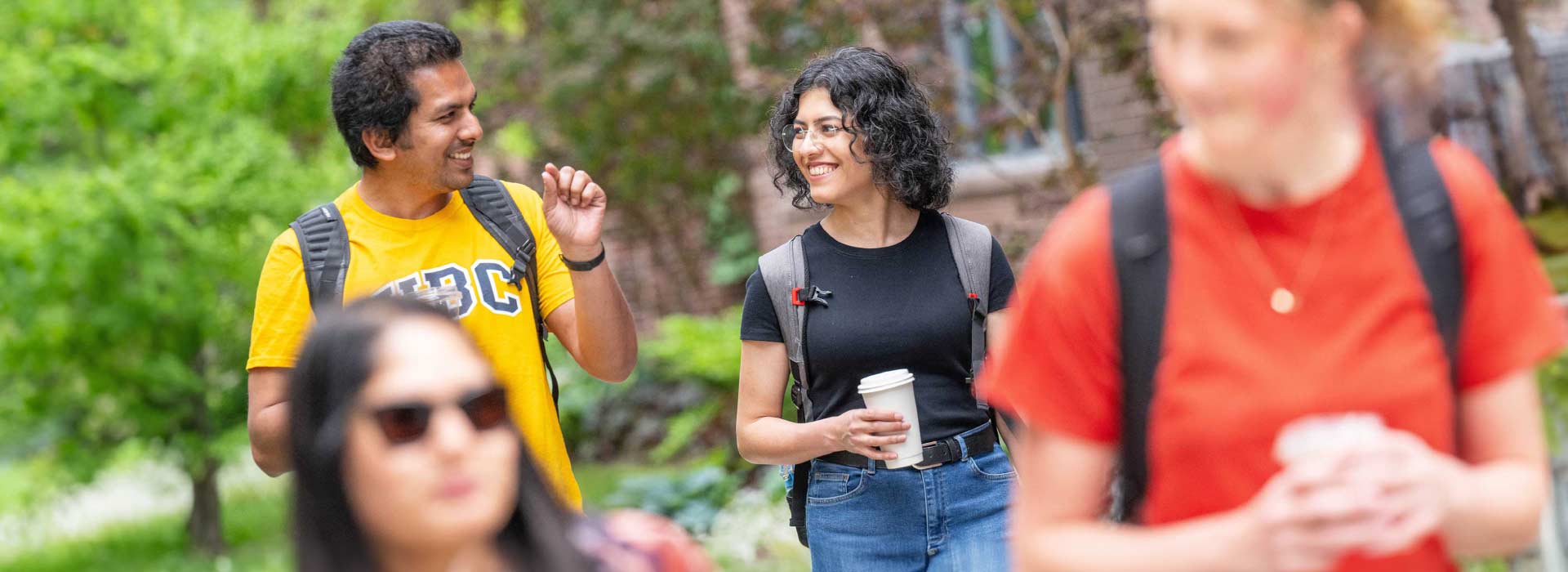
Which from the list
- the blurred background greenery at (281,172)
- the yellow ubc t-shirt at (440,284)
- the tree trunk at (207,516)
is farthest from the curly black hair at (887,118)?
the tree trunk at (207,516)

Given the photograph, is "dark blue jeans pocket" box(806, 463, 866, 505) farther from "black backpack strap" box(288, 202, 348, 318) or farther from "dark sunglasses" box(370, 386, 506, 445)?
"dark sunglasses" box(370, 386, 506, 445)

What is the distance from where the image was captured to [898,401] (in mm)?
3186

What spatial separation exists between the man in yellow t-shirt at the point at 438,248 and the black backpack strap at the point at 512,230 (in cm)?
2

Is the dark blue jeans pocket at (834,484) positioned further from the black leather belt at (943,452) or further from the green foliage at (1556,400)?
the green foliage at (1556,400)

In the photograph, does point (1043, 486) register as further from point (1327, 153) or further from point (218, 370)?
point (218, 370)

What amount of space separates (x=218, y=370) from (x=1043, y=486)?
954 cm

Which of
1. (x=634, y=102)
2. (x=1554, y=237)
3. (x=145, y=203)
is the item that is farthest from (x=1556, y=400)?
(x=145, y=203)

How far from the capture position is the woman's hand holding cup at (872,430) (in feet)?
10.4

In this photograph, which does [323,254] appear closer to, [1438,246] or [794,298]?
[794,298]

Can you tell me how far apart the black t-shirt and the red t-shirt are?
1.67m

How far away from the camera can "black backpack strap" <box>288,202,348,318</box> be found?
10.7 ft

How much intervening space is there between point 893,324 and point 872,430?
0.30m

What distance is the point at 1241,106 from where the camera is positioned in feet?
5.15

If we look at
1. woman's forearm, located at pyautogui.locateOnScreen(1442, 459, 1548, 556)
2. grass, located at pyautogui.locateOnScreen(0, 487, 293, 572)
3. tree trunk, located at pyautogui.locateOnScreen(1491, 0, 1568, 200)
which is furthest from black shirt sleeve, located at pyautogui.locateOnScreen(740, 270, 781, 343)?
grass, located at pyautogui.locateOnScreen(0, 487, 293, 572)
